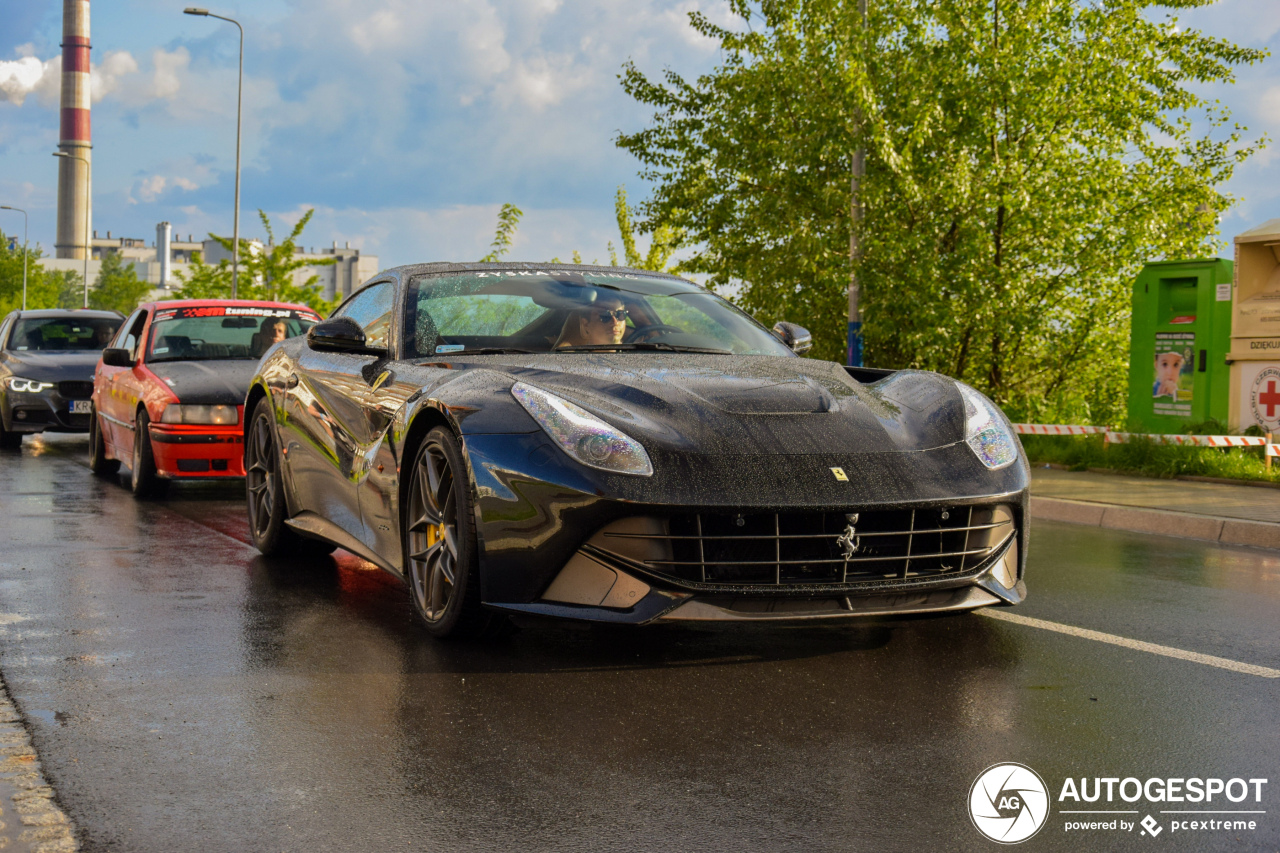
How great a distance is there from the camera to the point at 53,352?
51.4ft

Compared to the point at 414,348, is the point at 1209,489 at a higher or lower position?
lower

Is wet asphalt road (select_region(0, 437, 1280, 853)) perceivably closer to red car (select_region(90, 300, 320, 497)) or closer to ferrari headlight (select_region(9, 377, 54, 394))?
red car (select_region(90, 300, 320, 497))

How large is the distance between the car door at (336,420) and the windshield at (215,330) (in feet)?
14.3

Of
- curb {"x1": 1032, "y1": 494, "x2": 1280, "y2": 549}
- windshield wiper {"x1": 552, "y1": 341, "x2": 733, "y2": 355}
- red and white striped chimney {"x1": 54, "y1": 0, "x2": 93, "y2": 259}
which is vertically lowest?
curb {"x1": 1032, "y1": 494, "x2": 1280, "y2": 549}

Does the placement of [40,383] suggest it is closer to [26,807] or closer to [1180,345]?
[1180,345]

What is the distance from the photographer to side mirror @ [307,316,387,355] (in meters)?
5.51

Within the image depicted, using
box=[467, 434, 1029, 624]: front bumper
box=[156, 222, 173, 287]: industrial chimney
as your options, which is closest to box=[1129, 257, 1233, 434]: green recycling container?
box=[467, 434, 1029, 624]: front bumper

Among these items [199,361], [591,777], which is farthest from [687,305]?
[199,361]

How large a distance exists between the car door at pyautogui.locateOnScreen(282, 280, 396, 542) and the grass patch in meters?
8.10

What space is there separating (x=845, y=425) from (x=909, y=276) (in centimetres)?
1165

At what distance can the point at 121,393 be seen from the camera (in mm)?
10789

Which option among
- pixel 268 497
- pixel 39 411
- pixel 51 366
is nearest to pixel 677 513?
pixel 268 497

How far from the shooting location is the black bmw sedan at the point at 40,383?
48.7ft

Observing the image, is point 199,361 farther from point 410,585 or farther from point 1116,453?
point 1116,453
